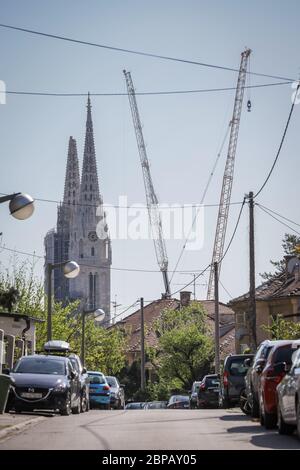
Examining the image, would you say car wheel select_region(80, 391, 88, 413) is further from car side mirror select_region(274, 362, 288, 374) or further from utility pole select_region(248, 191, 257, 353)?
car side mirror select_region(274, 362, 288, 374)

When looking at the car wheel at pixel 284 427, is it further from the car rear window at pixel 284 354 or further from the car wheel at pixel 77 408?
the car wheel at pixel 77 408

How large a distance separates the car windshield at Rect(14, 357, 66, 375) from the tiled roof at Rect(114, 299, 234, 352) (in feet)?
250

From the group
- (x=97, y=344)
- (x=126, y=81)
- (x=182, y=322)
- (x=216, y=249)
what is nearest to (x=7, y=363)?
(x=97, y=344)

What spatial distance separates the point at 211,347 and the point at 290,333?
4625 centimetres

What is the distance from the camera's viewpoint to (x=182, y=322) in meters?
95.7

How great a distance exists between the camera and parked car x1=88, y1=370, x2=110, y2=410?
41.7 m

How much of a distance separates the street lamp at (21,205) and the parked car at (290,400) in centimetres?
606

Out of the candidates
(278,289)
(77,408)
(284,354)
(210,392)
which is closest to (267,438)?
(284,354)

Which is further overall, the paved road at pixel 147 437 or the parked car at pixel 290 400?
the parked car at pixel 290 400

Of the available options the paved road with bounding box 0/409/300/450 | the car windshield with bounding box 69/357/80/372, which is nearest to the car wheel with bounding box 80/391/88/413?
the car windshield with bounding box 69/357/80/372

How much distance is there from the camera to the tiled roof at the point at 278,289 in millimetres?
66812

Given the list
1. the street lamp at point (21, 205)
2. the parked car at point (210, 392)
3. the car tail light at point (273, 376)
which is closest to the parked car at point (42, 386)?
the street lamp at point (21, 205)
